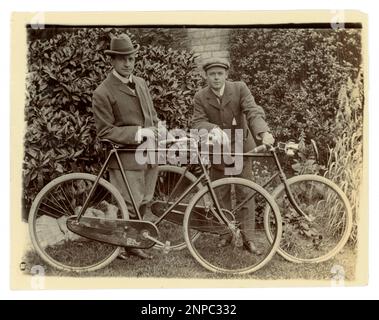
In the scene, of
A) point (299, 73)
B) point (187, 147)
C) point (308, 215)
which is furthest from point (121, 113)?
point (308, 215)

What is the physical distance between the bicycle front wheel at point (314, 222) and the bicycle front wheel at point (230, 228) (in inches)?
6.4

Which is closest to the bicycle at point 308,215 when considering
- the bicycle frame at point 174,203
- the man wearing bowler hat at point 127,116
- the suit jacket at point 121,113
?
the bicycle frame at point 174,203

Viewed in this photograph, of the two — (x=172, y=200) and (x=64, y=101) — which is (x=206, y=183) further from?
(x=64, y=101)

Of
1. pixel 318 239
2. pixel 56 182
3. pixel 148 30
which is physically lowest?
pixel 318 239

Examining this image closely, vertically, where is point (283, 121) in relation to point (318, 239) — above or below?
above

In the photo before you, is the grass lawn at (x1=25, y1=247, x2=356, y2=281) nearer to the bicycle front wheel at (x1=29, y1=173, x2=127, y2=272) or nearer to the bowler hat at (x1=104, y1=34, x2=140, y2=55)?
the bicycle front wheel at (x1=29, y1=173, x2=127, y2=272)

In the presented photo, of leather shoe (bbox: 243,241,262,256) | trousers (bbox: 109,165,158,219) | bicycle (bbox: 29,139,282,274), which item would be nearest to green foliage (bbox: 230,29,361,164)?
bicycle (bbox: 29,139,282,274)

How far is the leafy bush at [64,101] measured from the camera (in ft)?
23.1

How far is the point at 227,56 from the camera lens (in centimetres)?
710

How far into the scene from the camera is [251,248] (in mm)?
7023

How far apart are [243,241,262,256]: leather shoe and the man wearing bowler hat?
0.94m

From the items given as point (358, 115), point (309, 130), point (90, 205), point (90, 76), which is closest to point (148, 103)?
point (90, 76)

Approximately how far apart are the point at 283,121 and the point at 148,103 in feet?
4.28

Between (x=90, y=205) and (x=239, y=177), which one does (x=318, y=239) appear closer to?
(x=239, y=177)
